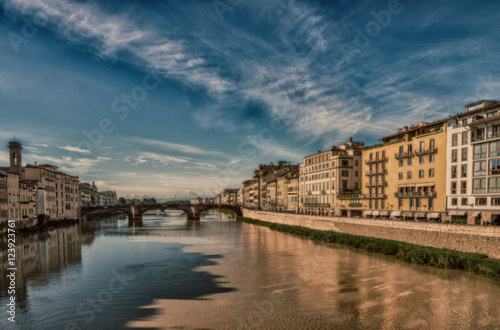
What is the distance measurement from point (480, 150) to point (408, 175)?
11.0m

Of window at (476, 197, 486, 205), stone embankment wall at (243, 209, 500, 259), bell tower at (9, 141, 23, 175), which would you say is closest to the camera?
stone embankment wall at (243, 209, 500, 259)

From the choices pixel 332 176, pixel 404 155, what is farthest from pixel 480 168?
pixel 332 176

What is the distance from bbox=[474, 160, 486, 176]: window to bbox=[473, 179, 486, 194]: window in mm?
767

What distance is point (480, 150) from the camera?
1367 inches

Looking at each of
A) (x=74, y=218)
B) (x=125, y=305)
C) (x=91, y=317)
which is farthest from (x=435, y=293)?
(x=74, y=218)

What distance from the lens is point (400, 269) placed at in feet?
94.7

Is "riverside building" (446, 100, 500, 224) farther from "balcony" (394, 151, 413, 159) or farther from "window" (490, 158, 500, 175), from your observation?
"balcony" (394, 151, 413, 159)

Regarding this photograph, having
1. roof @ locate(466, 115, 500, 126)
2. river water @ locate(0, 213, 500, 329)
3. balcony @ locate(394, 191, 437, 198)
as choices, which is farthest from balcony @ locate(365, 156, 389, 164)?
river water @ locate(0, 213, 500, 329)

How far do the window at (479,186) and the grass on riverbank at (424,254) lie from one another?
9477mm

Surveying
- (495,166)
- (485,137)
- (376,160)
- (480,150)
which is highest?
(485,137)

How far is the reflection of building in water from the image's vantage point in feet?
86.5

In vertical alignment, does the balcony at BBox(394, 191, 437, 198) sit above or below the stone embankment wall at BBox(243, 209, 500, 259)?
above

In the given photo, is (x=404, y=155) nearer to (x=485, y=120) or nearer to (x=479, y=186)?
(x=479, y=186)

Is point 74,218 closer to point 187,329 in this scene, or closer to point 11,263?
point 11,263
